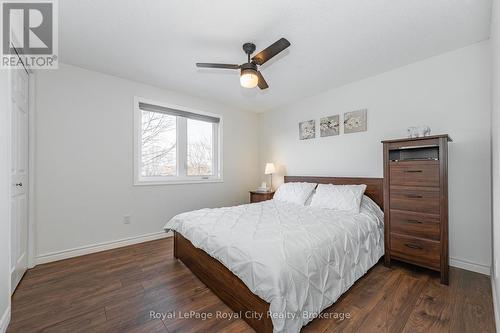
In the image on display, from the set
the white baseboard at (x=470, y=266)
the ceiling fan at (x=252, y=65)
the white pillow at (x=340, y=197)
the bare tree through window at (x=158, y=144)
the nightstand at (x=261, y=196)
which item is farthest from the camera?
the nightstand at (x=261, y=196)

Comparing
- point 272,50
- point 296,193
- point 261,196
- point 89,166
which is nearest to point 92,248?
point 89,166

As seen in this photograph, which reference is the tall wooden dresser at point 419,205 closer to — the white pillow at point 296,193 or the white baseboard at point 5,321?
the white pillow at point 296,193

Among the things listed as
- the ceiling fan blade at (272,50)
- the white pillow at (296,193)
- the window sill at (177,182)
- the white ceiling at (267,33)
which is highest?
the white ceiling at (267,33)

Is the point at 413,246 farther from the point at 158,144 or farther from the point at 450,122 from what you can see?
the point at 158,144

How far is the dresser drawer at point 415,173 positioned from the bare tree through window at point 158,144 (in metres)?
3.21

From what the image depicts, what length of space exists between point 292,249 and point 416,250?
1.60 m

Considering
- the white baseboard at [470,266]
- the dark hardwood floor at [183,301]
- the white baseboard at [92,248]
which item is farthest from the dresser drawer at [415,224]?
the white baseboard at [92,248]

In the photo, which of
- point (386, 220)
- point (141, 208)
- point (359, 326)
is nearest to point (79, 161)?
point (141, 208)

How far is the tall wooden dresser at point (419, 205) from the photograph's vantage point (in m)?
2.03

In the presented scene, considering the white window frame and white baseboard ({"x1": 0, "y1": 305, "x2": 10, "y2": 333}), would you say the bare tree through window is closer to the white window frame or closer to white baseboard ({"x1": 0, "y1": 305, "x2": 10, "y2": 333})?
the white window frame

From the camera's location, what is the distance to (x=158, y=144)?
3490 millimetres

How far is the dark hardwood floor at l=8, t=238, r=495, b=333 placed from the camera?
149cm

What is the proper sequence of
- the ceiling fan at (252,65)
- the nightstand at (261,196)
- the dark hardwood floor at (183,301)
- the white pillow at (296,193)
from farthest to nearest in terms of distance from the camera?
the nightstand at (261,196) < the white pillow at (296,193) < the ceiling fan at (252,65) < the dark hardwood floor at (183,301)

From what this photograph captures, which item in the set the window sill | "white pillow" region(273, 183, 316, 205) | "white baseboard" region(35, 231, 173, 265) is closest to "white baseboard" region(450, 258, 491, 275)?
"white pillow" region(273, 183, 316, 205)
